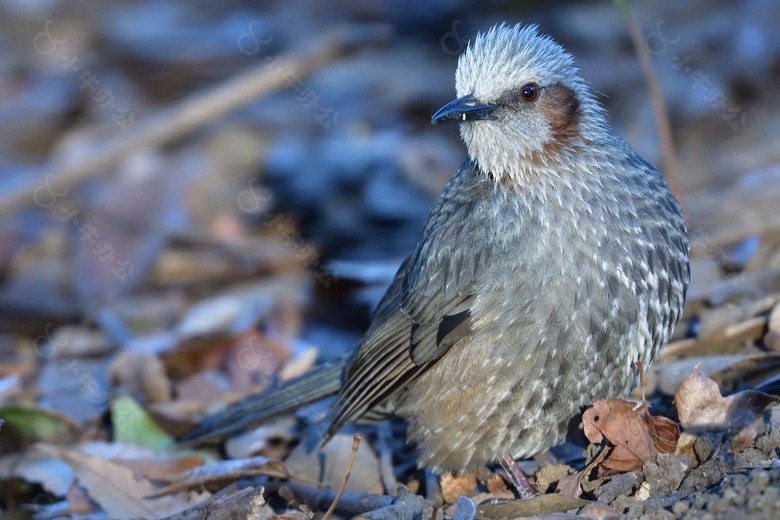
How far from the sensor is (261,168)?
8.70m

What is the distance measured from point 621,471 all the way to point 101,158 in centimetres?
564

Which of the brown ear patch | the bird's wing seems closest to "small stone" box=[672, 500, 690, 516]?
the bird's wing

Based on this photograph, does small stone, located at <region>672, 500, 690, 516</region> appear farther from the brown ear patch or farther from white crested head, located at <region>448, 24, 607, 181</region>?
the brown ear patch

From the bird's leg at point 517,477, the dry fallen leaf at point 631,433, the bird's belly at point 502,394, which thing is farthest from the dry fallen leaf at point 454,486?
the dry fallen leaf at point 631,433

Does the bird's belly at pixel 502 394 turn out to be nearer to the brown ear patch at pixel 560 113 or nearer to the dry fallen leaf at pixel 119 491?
the brown ear patch at pixel 560 113

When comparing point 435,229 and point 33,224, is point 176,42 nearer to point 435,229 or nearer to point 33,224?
point 33,224

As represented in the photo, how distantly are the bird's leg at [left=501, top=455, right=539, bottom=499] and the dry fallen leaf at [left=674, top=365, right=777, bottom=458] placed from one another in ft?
2.33

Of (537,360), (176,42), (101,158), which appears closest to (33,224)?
(101,158)

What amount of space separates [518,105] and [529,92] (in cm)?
8

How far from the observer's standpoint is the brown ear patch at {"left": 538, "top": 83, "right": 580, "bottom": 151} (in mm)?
4398

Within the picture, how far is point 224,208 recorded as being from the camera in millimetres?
8211

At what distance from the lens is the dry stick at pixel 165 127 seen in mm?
7805

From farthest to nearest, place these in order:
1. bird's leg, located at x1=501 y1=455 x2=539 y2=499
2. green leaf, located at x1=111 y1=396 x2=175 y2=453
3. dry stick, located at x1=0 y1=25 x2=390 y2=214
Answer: dry stick, located at x1=0 y1=25 x2=390 y2=214
green leaf, located at x1=111 y1=396 x2=175 y2=453
bird's leg, located at x1=501 y1=455 x2=539 y2=499

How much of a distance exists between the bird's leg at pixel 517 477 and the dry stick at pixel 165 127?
4.88 meters
